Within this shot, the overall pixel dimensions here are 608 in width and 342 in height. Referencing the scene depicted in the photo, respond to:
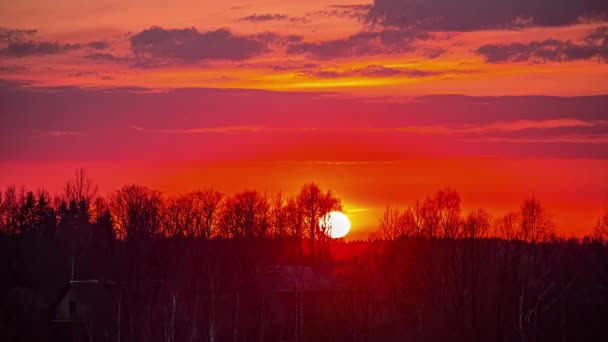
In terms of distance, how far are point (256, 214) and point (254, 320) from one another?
111 ft

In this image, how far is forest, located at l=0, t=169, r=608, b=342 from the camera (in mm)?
74688

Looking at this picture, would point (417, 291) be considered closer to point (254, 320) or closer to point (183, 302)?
point (254, 320)

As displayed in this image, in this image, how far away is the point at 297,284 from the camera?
89.6 m

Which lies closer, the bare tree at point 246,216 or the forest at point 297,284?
the forest at point 297,284

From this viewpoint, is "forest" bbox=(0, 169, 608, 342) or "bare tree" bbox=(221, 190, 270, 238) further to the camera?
"bare tree" bbox=(221, 190, 270, 238)

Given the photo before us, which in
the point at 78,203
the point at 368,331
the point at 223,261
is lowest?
the point at 368,331

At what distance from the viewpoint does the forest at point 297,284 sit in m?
74.7

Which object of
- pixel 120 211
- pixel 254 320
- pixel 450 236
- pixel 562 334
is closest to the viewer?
pixel 562 334

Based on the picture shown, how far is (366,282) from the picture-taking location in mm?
87750

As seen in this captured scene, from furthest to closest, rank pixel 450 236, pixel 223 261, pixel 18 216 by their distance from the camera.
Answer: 1. pixel 18 216
2. pixel 450 236
3. pixel 223 261

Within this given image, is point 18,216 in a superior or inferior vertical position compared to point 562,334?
superior

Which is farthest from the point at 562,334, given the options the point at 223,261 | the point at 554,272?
the point at 223,261

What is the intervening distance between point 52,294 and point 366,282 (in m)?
25.8

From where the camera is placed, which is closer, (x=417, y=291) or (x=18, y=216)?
(x=417, y=291)
